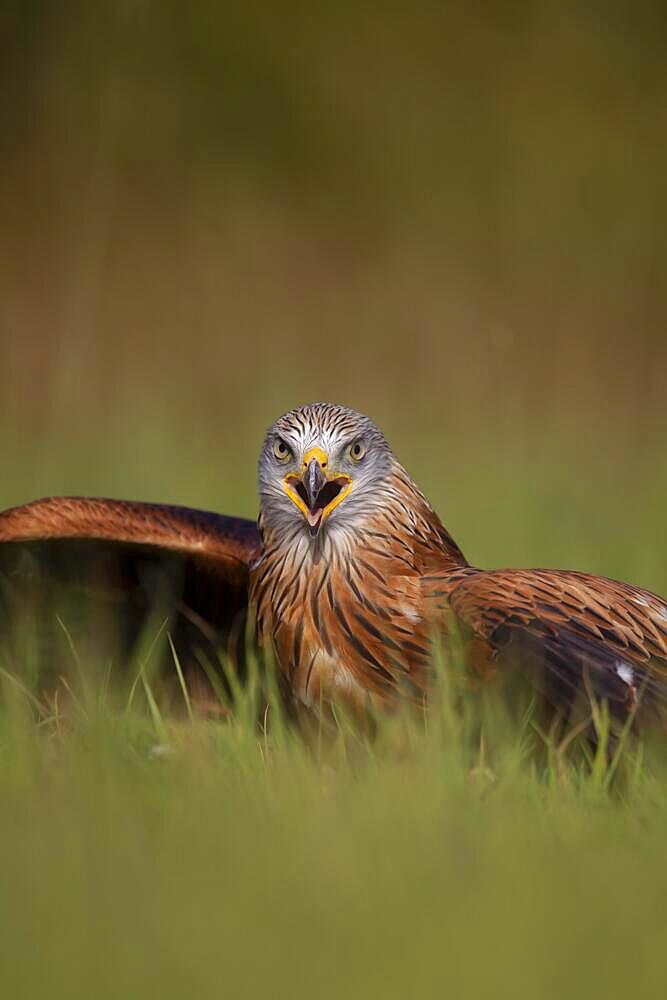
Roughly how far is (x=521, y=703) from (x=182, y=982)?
140cm

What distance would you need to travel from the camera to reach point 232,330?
8.88 m

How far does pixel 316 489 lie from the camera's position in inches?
149

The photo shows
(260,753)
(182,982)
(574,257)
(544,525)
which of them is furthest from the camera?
(574,257)

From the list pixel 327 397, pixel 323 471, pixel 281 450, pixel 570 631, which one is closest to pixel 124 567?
pixel 281 450

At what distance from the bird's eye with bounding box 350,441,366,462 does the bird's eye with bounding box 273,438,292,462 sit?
0.16m

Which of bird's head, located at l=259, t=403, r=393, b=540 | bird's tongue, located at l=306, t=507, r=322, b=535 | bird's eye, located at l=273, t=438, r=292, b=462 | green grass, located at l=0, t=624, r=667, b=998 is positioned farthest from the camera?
bird's eye, located at l=273, t=438, r=292, b=462

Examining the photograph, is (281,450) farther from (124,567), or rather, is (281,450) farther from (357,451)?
(124,567)

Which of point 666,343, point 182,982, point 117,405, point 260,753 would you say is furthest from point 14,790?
point 666,343

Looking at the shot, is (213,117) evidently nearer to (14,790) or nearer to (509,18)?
(509,18)

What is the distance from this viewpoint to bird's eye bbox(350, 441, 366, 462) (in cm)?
396

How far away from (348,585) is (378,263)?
6.38m

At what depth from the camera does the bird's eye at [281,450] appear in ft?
13.0

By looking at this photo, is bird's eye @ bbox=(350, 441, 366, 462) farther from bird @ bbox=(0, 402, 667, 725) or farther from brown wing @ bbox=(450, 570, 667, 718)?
brown wing @ bbox=(450, 570, 667, 718)

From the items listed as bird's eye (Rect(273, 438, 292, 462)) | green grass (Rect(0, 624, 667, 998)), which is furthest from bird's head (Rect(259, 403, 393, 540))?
green grass (Rect(0, 624, 667, 998))
